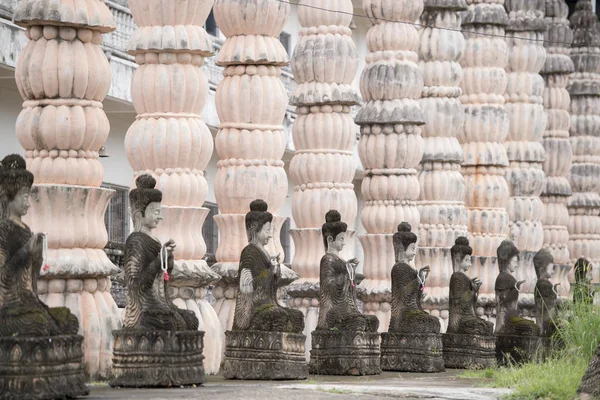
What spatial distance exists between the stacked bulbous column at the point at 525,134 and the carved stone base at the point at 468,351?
5.95 metres

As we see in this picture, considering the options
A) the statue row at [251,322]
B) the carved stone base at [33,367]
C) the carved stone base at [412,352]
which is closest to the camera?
the carved stone base at [33,367]

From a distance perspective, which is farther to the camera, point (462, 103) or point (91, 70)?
point (462, 103)

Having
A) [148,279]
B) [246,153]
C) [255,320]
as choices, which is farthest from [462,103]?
[148,279]

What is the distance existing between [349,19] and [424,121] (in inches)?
85.3

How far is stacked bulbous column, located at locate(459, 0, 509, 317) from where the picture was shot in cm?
2345

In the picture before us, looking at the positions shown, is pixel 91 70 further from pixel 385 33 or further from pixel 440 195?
pixel 440 195

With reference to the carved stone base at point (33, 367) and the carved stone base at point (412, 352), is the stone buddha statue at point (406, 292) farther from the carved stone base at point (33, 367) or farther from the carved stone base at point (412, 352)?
the carved stone base at point (33, 367)

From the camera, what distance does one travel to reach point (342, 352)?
16.0m

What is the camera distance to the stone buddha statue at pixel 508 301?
758 inches

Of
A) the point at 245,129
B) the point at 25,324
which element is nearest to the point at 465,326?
the point at 245,129

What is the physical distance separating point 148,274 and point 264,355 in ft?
6.84

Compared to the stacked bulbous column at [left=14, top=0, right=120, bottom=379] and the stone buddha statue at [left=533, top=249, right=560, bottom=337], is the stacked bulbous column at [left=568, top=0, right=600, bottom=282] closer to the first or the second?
the stone buddha statue at [left=533, top=249, right=560, bottom=337]

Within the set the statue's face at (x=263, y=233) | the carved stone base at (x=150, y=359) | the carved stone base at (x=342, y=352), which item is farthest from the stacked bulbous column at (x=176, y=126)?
the carved stone base at (x=150, y=359)

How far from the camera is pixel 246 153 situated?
16812mm
